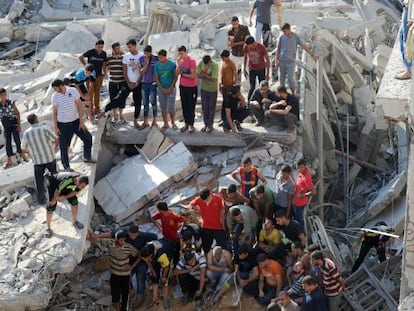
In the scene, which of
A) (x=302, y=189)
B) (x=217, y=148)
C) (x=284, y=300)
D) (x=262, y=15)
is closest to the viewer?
(x=284, y=300)

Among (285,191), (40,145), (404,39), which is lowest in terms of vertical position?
(285,191)

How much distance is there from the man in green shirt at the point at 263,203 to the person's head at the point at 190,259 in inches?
41.0

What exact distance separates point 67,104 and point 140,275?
2645 mm

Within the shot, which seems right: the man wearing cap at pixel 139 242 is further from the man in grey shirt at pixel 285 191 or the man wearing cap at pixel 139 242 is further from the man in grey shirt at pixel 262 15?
the man in grey shirt at pixel 262 15

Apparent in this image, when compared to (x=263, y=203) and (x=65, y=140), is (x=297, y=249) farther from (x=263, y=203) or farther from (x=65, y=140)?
(x=65, y=140)

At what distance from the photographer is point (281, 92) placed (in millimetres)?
13141

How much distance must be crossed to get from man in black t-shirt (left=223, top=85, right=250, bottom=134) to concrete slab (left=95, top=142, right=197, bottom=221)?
786mm

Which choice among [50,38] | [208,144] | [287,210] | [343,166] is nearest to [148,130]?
[208,144]

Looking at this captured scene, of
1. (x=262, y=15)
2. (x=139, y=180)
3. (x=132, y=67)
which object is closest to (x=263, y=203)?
(x=139, y=180)

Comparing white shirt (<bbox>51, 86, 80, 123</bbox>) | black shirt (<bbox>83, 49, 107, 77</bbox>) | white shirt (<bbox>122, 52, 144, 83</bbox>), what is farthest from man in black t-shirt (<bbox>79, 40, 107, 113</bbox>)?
white shirt (<bbox>51, 86, 80, 123</bbox>)

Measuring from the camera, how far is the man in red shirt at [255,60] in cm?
1379

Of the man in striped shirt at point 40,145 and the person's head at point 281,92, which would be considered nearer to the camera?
the man in striped shirt at point 40,145

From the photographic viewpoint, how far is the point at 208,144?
13.8m

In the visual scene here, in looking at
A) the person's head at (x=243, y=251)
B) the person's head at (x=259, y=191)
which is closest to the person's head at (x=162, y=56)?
the person's head at (x=259, y=191)
